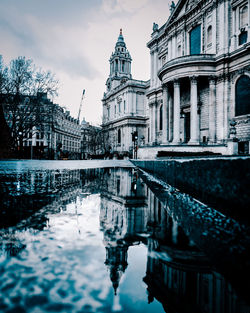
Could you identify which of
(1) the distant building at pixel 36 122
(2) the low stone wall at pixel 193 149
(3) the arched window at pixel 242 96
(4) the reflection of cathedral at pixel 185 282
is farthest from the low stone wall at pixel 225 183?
(1) the distant building at pixel 36 122

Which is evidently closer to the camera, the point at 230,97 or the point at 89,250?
the point at 89,250

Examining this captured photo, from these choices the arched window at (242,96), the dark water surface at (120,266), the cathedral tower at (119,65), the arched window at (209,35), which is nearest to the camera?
the dark water surface at (120,266)

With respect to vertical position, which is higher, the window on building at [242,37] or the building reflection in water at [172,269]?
the window on building at [242,37]

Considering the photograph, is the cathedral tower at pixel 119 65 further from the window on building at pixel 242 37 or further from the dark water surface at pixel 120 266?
the dark water surface at pixel 120 266

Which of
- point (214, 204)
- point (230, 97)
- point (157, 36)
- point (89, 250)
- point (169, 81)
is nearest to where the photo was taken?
point (89, 250)

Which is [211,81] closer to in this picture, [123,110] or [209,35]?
[209,35]

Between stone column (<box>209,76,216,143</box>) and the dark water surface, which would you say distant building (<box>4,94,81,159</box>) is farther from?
the dark water surface

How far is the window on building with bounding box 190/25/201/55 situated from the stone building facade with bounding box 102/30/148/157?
17.9 meters

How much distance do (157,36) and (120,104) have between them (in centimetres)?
2237

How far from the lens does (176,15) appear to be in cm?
2777

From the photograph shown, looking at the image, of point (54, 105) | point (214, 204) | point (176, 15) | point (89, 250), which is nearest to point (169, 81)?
point (176, 15)

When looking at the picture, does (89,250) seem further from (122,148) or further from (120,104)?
(120,104)

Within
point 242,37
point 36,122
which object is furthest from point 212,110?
point 36,122

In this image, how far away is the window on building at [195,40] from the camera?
2496cm
